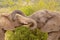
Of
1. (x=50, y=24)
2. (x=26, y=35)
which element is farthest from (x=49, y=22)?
(x=26, y=35)

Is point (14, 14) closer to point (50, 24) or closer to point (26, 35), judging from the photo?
point (50, 24)

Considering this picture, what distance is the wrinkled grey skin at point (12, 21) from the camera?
2830mm

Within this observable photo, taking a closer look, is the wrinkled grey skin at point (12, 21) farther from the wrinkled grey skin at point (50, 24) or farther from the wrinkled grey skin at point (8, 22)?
the wrinkled grey skin at point (50, 24)

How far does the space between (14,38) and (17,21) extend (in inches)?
61.1

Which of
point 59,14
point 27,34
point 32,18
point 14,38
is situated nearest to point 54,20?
point 59,14

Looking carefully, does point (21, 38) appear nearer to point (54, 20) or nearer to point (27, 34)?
point (27, 34)

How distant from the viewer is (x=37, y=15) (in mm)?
Result: 2939

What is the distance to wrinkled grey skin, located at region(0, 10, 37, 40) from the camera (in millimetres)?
2830

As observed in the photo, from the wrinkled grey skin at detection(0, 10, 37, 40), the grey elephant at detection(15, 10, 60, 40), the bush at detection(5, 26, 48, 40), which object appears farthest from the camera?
the bush at detection(5, 26, 48, 40)

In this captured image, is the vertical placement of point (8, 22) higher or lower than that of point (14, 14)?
lower

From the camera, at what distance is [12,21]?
2920 millimetres

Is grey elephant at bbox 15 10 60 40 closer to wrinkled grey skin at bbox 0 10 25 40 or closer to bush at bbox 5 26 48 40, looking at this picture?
wrinkled grey skin at bbox 0 10 25 40

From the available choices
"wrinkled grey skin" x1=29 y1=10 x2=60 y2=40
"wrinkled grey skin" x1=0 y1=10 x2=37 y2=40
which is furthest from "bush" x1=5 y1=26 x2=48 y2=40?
"wrinkled grey skin" x1=0 y1=10 x2=37 y2=40

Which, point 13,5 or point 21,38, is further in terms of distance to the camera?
point 13,5
